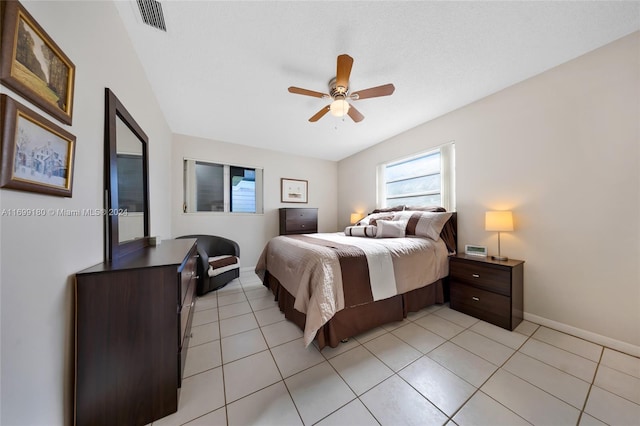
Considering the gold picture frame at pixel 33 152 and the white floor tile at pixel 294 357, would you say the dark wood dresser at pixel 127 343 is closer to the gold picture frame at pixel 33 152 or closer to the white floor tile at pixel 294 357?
the gold picture frame at pixel 33 152

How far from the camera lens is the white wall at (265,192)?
3490mm

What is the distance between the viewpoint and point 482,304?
2.09 meters

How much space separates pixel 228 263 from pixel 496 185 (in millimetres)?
3688

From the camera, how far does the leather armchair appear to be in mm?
2639

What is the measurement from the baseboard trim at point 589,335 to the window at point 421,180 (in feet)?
4.75

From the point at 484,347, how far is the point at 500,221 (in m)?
1.24

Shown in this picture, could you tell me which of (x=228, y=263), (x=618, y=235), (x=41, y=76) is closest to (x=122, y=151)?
Result: (x=41, y=76)

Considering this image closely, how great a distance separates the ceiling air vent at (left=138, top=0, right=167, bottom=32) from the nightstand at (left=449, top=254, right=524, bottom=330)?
3483 millimetres

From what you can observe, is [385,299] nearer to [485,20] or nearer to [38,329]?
[38,329]

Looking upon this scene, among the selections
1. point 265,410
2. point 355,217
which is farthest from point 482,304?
point 355,217

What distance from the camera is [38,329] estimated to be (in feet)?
2.47

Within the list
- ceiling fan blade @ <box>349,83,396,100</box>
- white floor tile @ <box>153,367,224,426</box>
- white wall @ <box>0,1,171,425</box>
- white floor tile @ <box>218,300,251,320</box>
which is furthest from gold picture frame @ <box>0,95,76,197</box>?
ceiling fan blade @ <box>349,83,396,100</box>

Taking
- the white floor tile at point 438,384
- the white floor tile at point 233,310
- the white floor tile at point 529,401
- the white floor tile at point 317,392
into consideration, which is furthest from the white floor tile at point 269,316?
the white floor tile at point 529,401

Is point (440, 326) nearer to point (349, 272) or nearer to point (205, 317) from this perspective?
point (349, 272)
